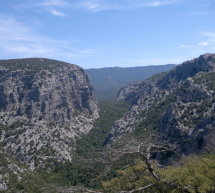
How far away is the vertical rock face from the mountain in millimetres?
26885

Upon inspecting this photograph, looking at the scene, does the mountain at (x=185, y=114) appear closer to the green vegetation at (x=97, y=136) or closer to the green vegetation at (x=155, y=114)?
the green vegetation at (x=155, y=114)

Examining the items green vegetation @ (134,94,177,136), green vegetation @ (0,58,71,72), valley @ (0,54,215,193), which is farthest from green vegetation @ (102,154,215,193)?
green vegetation @ (0,58,71,72)

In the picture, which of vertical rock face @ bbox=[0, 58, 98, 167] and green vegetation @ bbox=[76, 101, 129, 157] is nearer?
vertical rock face @ bbox=[0, 58, 98, 167]

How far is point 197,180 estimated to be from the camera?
1895cm

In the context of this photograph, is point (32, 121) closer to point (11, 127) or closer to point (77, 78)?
point (11, 127)

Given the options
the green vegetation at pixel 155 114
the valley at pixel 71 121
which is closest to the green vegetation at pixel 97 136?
the valley at pixel 71 121

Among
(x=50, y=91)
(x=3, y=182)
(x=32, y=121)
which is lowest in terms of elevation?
(x=3, y=182)

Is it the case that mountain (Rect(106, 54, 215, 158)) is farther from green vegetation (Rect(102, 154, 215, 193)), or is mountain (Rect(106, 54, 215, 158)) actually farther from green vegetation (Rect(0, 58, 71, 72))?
green vegetation (Rect(0, 58, 71, 72))

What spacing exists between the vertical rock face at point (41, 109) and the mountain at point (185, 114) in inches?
1058

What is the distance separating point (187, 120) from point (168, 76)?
88930mm

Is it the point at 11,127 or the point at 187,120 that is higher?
the point at 187,120

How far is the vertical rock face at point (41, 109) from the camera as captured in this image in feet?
424

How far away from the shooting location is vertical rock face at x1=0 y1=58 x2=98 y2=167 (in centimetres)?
12930

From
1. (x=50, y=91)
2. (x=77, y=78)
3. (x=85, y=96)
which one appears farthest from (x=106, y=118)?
(x=50, y=91)
